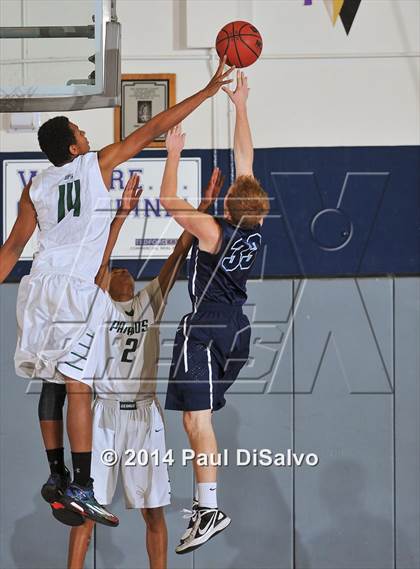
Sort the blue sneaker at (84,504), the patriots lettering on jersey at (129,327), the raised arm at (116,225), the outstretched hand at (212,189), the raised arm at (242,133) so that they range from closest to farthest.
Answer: the blue sneaker at (84,504), the raised arm at (242,133), the raised arm at (116,225), the patriots lettering on jersey at (129,327), the outstretched hand at (212,189)

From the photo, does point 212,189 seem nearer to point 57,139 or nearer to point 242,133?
point 242,133

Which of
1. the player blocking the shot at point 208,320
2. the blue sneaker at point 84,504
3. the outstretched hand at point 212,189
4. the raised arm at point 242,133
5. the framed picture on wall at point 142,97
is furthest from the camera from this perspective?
the framed picture on wall at point 142,97

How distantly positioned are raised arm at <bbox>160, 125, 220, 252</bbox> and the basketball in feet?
2.28

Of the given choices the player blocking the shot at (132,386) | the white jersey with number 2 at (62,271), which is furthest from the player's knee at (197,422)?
the player blocking the shot at (132,386)

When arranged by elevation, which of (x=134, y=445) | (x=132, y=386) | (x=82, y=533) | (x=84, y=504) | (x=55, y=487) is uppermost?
(x=132, y=386)

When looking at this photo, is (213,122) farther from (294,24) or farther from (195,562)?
(195,562)

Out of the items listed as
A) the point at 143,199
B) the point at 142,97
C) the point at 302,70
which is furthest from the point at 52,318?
the point at 302,70

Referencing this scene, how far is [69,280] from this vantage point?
19.7 ft

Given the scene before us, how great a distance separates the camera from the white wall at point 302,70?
7668 millimetres

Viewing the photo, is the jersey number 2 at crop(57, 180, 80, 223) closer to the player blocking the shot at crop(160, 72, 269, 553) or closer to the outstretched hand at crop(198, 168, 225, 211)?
the player blocking the shot at crop(160, 72, 269, 553)

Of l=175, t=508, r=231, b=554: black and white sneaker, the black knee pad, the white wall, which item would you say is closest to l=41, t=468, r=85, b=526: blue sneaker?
the black knee pad

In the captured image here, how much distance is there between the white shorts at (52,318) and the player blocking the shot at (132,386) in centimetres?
75

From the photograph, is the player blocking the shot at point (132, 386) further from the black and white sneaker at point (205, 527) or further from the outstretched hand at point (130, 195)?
the black and white sneaker at point (205, 527)

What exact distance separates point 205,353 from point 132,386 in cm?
94
